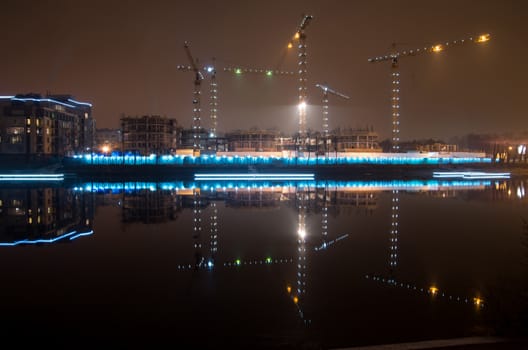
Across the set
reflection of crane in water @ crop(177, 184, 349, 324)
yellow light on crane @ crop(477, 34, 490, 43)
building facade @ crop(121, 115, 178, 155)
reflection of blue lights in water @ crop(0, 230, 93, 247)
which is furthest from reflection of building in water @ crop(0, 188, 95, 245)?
yellow light on crane @ crop(477, 34, 490, 43)

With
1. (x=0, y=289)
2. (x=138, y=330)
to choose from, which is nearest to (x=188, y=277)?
(x=138, y=330)

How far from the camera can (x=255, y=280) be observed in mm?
7492

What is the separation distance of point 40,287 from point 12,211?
10841mm

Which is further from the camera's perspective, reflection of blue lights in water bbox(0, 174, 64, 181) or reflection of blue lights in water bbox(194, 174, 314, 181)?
reflection of blue lights in water bbox(194, 174, 314, 181)

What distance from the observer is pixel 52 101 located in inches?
2372

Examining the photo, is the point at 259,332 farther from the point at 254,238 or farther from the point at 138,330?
the point at 254,238

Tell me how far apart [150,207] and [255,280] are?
1130 cm

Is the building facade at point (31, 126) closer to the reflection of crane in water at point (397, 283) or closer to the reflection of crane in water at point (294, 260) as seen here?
the reflection of crane in water at point (294, 260)

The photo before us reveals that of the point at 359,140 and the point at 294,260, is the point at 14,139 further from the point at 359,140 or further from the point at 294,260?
the point at 359,140

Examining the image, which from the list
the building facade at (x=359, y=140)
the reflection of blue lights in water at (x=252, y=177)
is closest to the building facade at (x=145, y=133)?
the building facade at (x=359, y=140)

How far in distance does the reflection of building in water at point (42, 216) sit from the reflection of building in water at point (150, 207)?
1417 mm

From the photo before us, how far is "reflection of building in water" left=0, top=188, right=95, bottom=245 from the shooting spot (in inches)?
464

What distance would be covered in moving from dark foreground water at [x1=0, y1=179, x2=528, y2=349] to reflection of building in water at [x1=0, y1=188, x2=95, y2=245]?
89mm

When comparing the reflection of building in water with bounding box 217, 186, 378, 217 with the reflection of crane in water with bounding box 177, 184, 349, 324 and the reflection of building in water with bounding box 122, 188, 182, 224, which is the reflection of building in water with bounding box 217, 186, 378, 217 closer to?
the reflection of building in water with bounding box 122, 188, 182, 224
